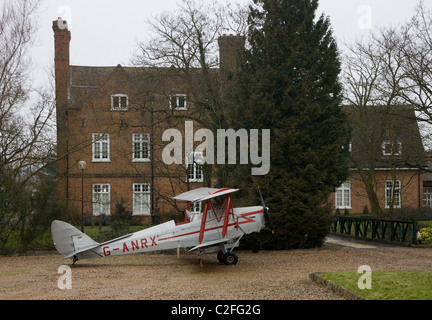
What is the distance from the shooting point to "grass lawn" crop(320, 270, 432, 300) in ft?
30.5

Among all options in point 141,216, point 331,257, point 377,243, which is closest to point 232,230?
point 331,257

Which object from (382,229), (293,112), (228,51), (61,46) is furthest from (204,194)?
(61,46)

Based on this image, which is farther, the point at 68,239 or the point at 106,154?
the point at 106,154

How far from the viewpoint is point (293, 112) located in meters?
20.1

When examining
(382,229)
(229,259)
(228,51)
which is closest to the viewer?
(229,259)

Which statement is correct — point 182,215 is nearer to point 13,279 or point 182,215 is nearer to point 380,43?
point 13,279

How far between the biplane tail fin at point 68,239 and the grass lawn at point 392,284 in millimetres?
7129

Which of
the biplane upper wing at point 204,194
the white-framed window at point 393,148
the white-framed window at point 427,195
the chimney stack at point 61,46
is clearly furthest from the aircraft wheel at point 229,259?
the white-framed window at point 427,195

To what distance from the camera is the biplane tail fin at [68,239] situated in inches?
603

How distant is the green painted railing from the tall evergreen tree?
11.8 ft

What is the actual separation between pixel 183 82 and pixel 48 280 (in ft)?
44.5

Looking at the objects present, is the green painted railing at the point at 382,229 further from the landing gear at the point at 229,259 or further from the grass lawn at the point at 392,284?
the grass lawn at the point at 392,284

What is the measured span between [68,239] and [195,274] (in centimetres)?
397

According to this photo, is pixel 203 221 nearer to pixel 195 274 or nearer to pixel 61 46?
pixel 195 274
